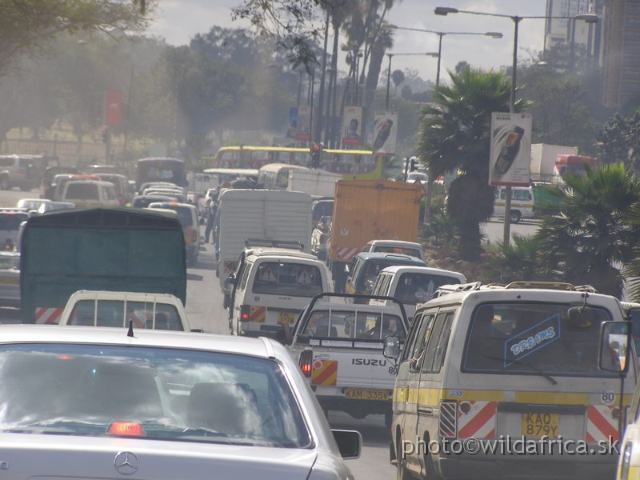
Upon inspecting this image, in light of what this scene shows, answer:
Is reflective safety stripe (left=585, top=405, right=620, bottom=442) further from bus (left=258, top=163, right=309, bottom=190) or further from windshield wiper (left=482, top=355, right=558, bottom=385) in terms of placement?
bus (left=258, top=163, right=309, bottom=190)

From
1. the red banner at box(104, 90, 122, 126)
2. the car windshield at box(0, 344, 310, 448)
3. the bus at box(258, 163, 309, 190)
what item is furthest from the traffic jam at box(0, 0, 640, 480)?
A: the red banner at box(104, 90, 122, 126)

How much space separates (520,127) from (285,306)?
10.3 metres

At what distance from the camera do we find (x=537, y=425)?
7.68 metres

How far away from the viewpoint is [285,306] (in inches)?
747

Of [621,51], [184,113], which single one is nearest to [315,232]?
[621,51]

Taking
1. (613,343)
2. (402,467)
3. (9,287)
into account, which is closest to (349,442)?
(613,343)

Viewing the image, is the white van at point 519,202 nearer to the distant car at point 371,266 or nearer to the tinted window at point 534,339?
the distant car at point 371,266

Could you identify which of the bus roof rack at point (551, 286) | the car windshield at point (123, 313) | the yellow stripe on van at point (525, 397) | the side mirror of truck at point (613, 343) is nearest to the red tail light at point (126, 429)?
the side mirror of truck at point (613, 343)

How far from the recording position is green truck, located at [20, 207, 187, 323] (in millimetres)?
16656

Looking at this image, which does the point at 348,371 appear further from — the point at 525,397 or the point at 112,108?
the point at 112,108

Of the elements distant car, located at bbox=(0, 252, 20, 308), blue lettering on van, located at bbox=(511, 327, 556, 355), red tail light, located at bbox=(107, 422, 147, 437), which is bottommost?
distant car, located at bbox=(0, 252, 20, 308)

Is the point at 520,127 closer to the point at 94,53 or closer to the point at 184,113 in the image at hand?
the point at 94,53

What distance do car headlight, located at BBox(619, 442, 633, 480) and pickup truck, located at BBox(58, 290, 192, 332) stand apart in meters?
8.35

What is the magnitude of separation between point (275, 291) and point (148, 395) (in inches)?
588
